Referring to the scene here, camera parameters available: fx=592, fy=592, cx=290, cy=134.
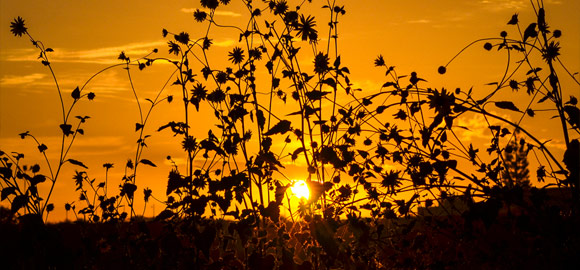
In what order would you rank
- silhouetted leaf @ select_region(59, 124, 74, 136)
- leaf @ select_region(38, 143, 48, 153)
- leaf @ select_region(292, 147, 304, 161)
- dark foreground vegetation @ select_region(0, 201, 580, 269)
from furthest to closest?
leaf @ select_region(38, 143, 48, 153), silhouetted leaf @ select_region(59, 124, 74, 136), leaf @ select_region(292, 147, 304, 161), dark foreground vegetation @ select_region(0, 201, 580, 269)

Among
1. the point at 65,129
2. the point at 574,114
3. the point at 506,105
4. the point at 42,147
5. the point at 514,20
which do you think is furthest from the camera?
the point at 42,147

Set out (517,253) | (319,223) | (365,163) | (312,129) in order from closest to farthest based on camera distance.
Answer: (319,223), (312,129), (517,253), (365,163)

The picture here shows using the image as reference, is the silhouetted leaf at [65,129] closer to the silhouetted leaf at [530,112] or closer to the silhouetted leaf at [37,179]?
the silhouetted leaf at [37,179]

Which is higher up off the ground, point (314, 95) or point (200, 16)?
point (200, 16)

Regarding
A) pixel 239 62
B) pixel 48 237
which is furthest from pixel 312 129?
pixel 48 237

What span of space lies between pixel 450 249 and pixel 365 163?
1806 mm

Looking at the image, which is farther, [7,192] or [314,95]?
[7,192]

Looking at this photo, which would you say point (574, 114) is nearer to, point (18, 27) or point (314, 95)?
point (314, 95)

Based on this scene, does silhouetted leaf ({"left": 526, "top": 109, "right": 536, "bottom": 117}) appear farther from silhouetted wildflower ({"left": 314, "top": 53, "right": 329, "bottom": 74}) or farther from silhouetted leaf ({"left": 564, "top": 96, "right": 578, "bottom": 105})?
silhouetted wildflower ({"left": 314, "top": 53, "right": 329, "bottom": 74})

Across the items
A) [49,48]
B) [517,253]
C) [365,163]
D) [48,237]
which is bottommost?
[517,253]

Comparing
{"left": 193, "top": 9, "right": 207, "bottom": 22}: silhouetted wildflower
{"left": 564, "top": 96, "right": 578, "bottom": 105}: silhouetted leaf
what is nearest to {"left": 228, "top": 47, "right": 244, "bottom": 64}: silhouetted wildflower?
{"left": 193, "top": 9, "right": 207, "bottom": 22}: silhouetted wildflower

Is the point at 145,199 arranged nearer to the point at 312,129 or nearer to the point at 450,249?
the point at 312,129

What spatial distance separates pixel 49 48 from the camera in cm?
617

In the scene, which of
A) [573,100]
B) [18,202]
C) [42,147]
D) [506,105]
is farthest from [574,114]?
[42,147]
